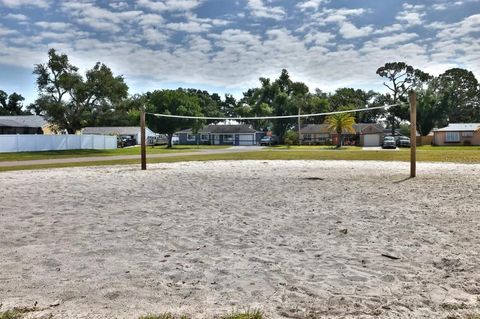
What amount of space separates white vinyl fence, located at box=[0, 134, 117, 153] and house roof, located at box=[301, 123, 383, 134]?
37393 mm

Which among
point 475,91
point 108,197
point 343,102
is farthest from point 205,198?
point 475,91

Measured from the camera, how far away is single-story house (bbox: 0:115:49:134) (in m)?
50.0

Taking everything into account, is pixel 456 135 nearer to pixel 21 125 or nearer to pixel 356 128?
pixel 356 128

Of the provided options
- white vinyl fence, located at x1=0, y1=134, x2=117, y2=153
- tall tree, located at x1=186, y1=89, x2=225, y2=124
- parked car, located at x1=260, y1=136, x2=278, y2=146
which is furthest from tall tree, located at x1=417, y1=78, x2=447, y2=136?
white vinyl fence, located at x1=0, y1=134, x2=117, y2=153

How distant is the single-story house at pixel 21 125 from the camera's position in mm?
50034

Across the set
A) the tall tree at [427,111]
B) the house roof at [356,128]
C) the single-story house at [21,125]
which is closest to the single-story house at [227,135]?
the house roof at [356,128]

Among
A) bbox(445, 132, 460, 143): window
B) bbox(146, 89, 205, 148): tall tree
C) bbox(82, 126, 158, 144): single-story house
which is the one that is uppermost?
bbox(146, 89, 205, 148): tall tree

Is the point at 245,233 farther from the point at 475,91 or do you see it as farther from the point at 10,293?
the point at 475,91

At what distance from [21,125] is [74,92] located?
45.1 ft

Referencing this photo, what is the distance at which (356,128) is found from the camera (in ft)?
233

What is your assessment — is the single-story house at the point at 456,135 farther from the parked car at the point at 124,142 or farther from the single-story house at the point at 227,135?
the parked car at the point at 124,142

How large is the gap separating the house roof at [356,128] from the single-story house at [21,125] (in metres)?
41.3

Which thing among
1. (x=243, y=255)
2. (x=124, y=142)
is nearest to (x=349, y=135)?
(x=124, y=142)

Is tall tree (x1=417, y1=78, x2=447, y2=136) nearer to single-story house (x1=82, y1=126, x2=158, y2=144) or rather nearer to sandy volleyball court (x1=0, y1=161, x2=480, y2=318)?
single-story house (x1=82, y1=126, x2=158, y2=144)
